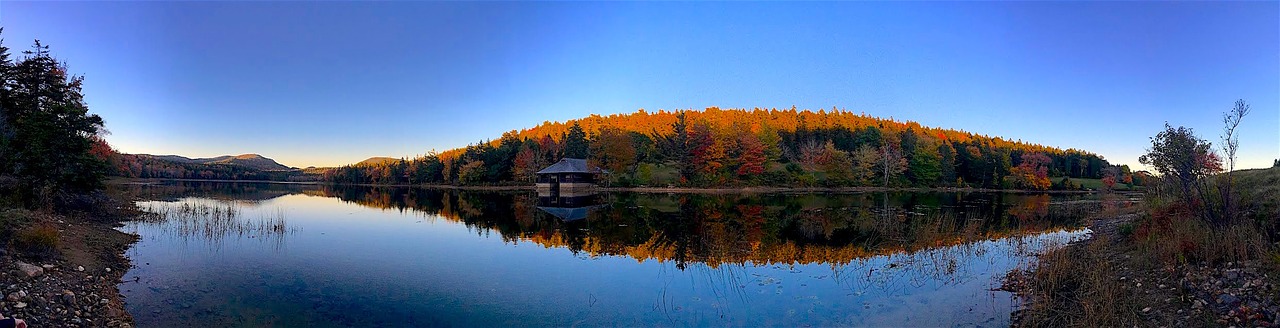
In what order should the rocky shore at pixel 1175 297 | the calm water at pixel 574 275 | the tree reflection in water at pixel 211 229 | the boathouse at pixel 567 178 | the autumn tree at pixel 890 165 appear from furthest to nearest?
the autumn tree at pixel 890 165, the boathouse at pixel 567 178, the tree reflection in water at pixel 211 229, the calm water at pixel 574 275, the rocky shore at pixel 1175 297

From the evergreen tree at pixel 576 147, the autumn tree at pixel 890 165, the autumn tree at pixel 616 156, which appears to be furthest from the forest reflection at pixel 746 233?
the evergreen tree at pixel 576 147

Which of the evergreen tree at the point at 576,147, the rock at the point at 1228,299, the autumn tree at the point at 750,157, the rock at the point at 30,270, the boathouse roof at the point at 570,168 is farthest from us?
the evergreen tree at the point at 576,147

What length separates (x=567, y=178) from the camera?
50.8m

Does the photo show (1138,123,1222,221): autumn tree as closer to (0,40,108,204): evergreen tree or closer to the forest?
(0,40,108,204): evergreen tree

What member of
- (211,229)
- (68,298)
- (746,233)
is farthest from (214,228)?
(746,233)

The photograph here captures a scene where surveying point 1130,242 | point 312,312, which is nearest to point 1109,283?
point 1130,242

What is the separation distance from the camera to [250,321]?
278 inches

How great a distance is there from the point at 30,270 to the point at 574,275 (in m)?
7.70

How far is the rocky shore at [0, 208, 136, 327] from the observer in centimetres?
596

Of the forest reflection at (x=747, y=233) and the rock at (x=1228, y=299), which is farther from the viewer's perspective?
the forest reflection at (x=747, y=233)

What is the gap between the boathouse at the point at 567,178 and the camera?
4972 centimetres

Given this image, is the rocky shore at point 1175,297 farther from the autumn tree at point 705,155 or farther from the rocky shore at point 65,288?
the autumn tree at point 705,155

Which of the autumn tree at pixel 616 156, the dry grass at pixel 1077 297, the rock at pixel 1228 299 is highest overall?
the autumn tree at pixel 616 156

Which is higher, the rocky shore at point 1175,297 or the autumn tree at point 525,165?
the autumn tree at point 525,165
